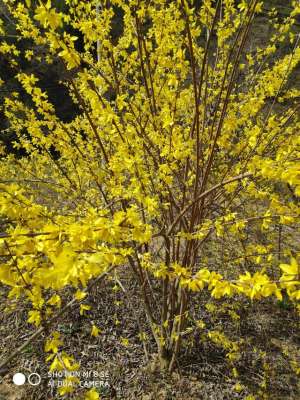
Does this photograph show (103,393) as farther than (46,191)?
No

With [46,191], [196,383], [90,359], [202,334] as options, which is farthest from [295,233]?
[46,191]

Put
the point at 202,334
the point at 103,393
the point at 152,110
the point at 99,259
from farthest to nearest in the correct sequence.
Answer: the point at 202,334, the point at 103,393, the point at 152,110, the point at 99,259

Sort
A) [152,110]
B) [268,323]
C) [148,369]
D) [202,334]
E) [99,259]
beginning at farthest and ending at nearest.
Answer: [268,323] < [202,334] < [148,369] < [152,110] < [99,259]

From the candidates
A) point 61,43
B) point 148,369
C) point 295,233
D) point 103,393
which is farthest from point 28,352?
point 295,233

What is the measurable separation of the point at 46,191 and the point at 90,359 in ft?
14.2

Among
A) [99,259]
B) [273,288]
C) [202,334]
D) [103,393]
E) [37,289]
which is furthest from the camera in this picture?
[202,334]

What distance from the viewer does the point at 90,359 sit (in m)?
3.52

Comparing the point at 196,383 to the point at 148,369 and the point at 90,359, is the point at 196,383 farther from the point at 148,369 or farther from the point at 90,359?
the point at 90,359

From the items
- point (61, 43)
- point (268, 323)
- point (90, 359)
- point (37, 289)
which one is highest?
point (61, 43)

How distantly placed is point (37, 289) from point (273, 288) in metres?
1.00

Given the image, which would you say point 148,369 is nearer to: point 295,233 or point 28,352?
point 28,352

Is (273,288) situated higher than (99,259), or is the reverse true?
(99,259)

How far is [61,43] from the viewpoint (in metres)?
1.74

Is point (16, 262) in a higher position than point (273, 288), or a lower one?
higher
